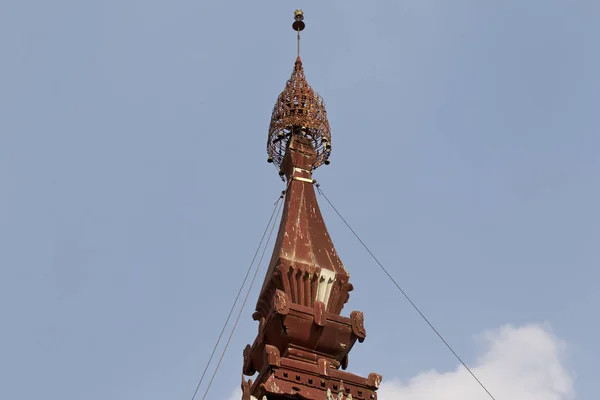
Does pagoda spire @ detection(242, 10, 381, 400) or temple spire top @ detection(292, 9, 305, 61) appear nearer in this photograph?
pagoda spire @ detection(242, 10, 381, 400)

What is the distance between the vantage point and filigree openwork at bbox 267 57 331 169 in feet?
89.1

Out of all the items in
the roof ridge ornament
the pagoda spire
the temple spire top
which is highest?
the temple spire top

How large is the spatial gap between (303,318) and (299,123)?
5.63 m

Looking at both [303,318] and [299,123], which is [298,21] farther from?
[303,318]

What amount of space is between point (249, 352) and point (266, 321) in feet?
3.36

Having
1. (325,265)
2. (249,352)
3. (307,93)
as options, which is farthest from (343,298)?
(307,93)

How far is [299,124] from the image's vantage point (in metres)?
27.1

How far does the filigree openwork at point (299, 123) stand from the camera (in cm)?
2717

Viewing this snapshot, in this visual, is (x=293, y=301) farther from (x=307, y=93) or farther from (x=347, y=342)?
(x=307, y=93)

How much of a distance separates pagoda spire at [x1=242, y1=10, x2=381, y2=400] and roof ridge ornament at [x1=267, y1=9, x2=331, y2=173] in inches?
24.1

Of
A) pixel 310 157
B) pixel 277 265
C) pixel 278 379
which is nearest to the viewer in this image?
pixel 278 379

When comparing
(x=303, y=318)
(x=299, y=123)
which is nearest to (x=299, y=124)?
(x=299, y=123)

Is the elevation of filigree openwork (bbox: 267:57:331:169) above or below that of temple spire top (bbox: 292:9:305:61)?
below

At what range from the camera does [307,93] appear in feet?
90.8
